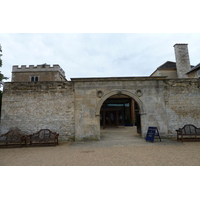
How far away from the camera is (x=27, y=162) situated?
176 inches

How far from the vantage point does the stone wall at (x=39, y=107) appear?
8.14 meters

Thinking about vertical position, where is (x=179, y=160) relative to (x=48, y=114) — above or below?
below

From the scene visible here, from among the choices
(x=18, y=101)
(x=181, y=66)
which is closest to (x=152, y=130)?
(x=18, y=101)

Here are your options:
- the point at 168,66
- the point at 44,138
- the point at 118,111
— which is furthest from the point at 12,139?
the point at 168,66

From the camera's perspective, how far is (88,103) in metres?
8.30

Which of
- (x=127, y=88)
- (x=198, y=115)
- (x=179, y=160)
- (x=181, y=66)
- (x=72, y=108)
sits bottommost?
(x=179, y=160)

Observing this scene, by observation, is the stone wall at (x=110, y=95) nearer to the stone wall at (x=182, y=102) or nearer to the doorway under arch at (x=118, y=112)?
the stone wall at (x=182, y=102)

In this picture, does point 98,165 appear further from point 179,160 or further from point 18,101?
point 18,101

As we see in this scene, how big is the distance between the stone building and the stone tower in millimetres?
9937

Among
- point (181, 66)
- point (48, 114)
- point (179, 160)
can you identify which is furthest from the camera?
point (181, 66)

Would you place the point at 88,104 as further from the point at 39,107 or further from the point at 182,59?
the point at 182,59

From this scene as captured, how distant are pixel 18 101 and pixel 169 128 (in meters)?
9.96

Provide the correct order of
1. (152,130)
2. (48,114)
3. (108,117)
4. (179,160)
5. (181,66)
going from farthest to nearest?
(108,117) < (181,66) < (48,114) < (152,130) < (179,160)

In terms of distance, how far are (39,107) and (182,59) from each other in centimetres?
1835
